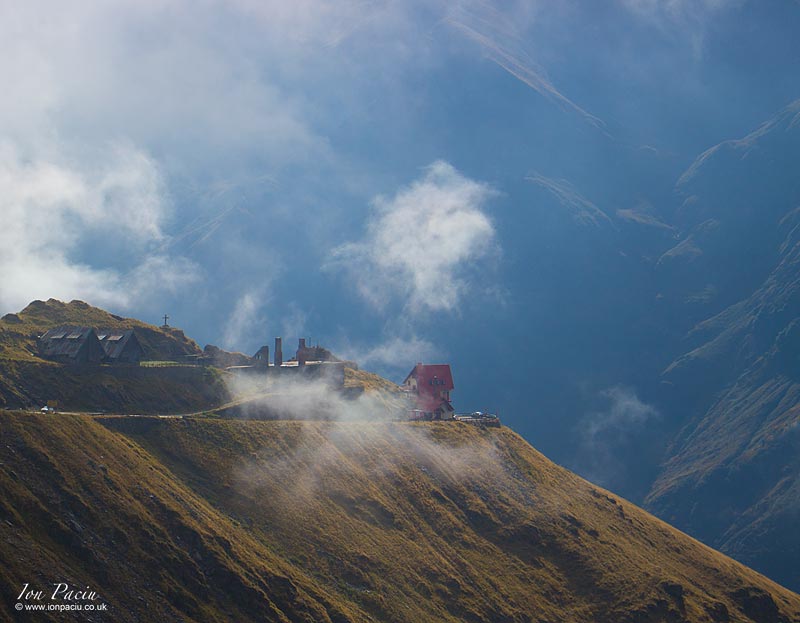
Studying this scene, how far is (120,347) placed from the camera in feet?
426

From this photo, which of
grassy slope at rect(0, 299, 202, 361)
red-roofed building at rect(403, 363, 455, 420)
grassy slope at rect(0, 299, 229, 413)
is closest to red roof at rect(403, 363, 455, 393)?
red-roofed building at rect(403, 363, 455, 420)

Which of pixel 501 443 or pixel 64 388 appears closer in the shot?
pixel 64 388

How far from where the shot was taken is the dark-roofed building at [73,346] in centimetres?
12350

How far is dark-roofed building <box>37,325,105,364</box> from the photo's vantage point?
124 m

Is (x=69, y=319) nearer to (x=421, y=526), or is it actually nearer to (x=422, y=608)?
(x=421, y=526)

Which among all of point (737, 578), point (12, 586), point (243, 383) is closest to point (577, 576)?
point (737, 578)

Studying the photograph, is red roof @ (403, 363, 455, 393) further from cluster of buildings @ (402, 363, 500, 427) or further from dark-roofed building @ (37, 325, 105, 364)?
dark-roofed building @ (37, 325, 105, 364)

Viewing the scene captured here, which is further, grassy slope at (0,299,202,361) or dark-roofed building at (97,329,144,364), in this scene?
dark-roofed building at (97,329,144,364)

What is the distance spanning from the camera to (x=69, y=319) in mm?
146250

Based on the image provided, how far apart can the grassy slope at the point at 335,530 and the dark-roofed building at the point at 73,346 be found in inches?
688

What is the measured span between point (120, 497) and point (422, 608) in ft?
121

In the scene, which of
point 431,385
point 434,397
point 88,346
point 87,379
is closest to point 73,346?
point 88,346

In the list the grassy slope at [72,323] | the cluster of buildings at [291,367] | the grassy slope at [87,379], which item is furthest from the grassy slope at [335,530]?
the grassy slope at [72,323]

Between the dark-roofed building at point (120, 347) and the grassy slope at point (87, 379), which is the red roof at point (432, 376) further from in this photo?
the dark-roofed building at point (120, 347)
